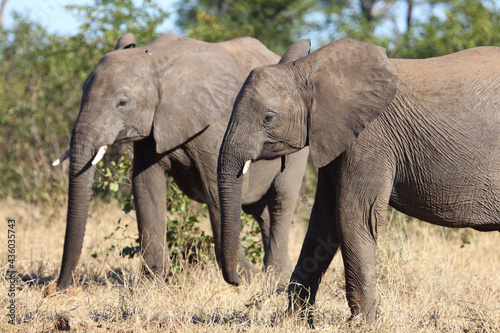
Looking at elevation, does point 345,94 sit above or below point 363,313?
above

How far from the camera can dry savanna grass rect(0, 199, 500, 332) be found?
4109 millimetres

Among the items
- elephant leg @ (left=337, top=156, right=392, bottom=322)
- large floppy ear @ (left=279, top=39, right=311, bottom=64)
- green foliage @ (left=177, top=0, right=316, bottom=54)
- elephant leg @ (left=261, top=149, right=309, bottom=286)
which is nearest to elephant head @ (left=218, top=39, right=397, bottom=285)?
elephant leg @ (left=337, top=156, right=392, bottom=322)

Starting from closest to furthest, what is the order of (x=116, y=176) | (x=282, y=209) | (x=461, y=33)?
(x=282, y=209) → (x=116, y=176) → (x=461, y=33)

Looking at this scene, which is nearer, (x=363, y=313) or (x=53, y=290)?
(x=363, y=313)

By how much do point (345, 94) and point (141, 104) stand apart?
6.91 ft

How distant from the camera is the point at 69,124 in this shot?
33.3ft

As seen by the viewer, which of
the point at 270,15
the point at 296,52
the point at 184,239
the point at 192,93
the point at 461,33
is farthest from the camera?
the point at 270,15

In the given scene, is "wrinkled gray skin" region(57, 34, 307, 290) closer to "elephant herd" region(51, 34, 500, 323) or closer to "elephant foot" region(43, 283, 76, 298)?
"elephant foot" region(43, 283, 76, 298)

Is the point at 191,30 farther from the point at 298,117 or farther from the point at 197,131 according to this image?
the point at 298,117

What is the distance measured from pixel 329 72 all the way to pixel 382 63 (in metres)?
0.29

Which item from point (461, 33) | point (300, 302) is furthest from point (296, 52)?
point (461, 33)

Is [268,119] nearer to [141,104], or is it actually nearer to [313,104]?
[313,104]

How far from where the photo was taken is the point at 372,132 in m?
3.84

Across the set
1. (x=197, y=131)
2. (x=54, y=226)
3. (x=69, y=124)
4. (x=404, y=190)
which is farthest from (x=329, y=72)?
(x=69, y=124)
